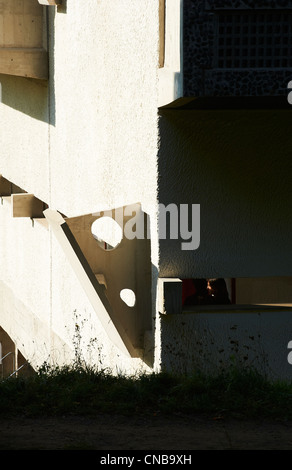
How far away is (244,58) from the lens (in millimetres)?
6379

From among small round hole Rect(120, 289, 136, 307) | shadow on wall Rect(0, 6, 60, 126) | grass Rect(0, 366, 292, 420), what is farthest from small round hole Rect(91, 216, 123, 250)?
shadow on wall Rect(0, 6, 60, 126)

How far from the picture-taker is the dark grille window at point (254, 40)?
6352mm

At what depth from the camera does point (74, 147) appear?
10.4 meters

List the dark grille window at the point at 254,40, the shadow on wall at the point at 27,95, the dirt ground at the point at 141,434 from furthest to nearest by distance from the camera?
1. the shadow on wall at the point at 27,95
2. the dark grille window at the point at 254,40
3. the dirt ground at the point at 141,434

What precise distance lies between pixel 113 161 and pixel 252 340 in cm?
238

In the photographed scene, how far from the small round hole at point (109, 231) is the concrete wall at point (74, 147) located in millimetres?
193

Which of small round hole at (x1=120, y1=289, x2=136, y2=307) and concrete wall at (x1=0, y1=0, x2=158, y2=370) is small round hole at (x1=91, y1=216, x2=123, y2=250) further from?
small round hole at (x1=120, y1=289, x2=136, y2=307)

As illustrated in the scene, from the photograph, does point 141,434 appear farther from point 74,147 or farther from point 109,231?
point 74,147

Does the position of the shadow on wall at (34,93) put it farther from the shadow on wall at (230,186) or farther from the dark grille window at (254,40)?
the dark grille window at (254,40)

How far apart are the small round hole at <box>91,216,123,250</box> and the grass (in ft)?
6.63

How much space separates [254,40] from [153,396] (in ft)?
8.78

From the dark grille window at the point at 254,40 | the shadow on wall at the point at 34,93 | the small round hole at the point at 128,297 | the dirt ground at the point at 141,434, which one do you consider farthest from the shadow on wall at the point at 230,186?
the shadow on wall at the point at 34,93
